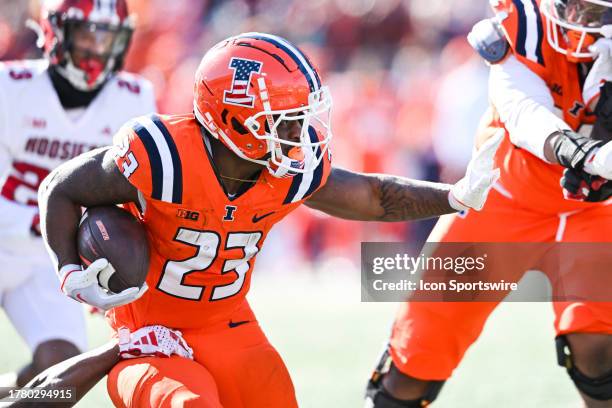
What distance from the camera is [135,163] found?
3.61m

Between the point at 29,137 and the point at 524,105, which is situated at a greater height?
the point at 524,105

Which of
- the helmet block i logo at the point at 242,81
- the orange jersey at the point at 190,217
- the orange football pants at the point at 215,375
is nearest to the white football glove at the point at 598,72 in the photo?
the orange jersey at the point at 190,217

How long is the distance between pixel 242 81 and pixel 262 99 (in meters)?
0.09

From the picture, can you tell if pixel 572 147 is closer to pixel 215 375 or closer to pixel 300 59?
pixel 300 59

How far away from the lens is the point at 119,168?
3.64 metres

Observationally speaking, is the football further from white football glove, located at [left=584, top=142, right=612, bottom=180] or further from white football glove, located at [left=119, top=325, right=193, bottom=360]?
white football glove, located at [left=584, top=142, right=612, bottom=180]

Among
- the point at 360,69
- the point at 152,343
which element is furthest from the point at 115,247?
the point at 360,69

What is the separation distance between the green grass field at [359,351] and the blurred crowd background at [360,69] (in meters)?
2.10

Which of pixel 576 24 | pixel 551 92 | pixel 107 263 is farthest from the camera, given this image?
pixel 551 92

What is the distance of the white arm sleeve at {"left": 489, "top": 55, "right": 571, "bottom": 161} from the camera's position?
4.16 metres

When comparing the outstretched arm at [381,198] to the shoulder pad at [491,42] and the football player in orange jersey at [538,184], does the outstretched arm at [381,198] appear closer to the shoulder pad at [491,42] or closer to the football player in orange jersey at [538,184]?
the football player in orange jersey at [538,184]

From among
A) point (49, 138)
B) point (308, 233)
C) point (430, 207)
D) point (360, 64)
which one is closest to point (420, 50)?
point (360, 64)

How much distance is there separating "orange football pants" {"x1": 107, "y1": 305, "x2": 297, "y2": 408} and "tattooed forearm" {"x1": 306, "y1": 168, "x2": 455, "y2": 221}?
0.53 metres

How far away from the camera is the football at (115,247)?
11.9ft
